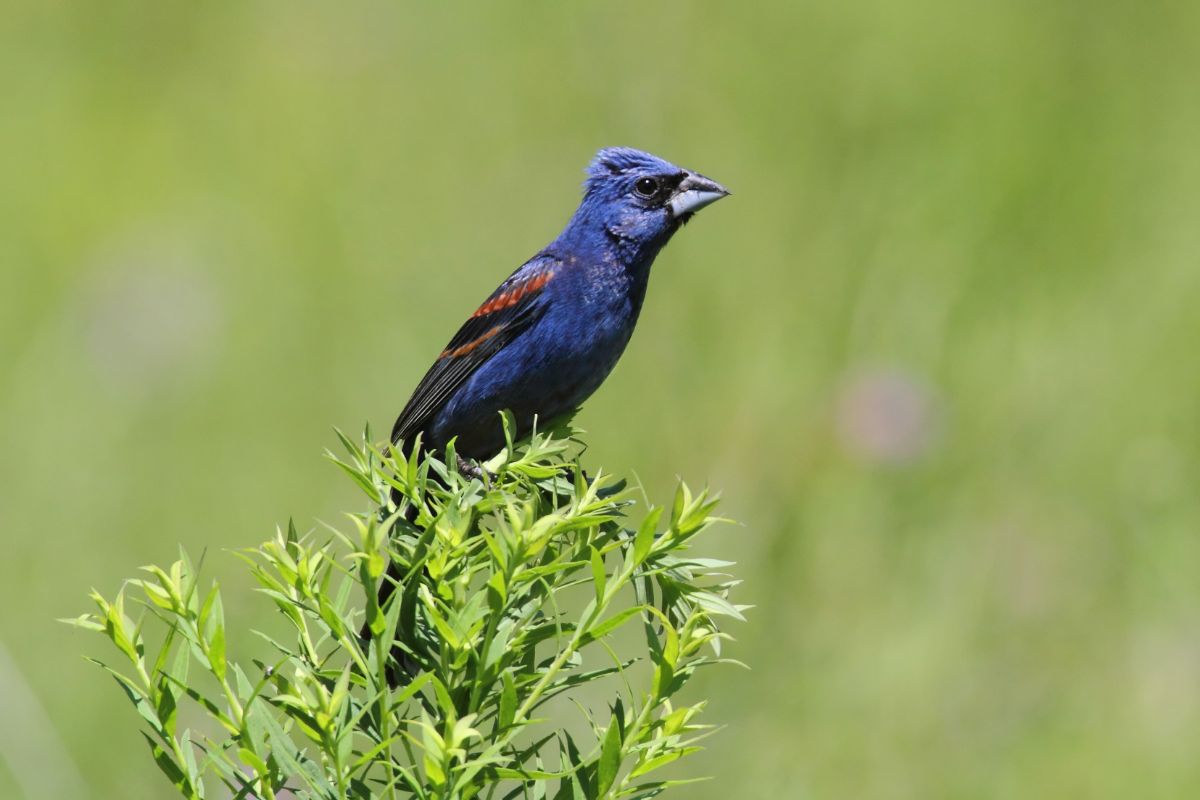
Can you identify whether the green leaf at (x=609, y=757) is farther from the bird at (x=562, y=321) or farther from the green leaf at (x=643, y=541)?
the bird at (x=562, y=321)

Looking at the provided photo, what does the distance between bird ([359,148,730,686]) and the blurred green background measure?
976 mm

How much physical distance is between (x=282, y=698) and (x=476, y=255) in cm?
397

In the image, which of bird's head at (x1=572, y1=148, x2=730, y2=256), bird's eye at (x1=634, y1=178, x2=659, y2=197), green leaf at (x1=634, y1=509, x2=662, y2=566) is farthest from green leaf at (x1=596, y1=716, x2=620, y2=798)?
bird's eye at (x1=634, y1=178, x2=659, y2=197)

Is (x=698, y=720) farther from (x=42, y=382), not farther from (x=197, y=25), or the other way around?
(x=197, y=25)

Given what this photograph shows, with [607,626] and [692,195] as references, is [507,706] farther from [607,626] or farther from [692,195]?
[692,195]

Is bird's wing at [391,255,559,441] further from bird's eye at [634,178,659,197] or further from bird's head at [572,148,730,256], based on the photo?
bird's eye at [634,178,659,197]

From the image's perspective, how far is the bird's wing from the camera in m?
2.88

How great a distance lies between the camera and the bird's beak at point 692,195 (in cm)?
314

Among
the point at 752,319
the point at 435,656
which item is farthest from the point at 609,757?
the point at 752,319

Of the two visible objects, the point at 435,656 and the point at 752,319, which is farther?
the point at 752,319

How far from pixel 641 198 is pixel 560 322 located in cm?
46

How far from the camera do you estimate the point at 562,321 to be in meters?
2.88

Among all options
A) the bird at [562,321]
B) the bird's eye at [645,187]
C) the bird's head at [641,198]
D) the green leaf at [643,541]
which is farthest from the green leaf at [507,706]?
the bird's eye at [645,187]

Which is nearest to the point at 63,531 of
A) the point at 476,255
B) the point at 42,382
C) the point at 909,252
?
the point at 42,382
